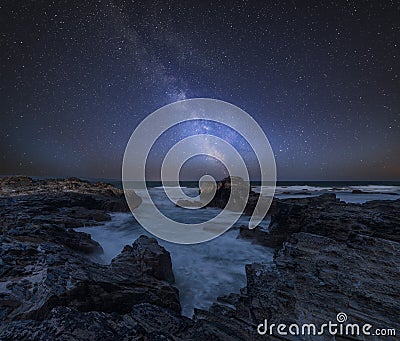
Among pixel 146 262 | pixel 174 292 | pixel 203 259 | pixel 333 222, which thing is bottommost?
pixel 203 259

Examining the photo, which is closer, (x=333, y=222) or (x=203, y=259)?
(x=333, y=222)

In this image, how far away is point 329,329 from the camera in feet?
11.1

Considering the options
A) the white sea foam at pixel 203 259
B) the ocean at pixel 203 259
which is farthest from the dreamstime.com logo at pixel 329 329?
the white sea foam at pixel 203 259

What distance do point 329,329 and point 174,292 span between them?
3.58 m

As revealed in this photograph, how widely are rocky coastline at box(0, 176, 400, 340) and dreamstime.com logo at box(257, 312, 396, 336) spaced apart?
0.09 metres

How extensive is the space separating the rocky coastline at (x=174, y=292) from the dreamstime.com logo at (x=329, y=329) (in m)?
0.09

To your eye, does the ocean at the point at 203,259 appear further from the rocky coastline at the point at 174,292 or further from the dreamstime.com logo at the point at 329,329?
the dreamstime.com logo at the point at 329,329

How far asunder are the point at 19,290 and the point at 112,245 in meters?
6.63

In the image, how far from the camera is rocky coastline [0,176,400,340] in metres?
3.03

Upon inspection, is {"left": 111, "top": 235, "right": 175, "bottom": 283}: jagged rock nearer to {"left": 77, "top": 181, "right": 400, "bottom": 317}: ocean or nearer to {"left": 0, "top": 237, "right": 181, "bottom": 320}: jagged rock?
{"left": 0, "top": 237, "right": 181, "bottom": 320}: jagged rock

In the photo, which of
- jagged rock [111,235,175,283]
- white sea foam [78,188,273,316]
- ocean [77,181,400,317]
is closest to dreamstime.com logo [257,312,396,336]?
ocean [77,181,400,317]

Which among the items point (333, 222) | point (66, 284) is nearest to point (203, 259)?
point (333, 222)

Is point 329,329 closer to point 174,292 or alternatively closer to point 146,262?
point 174,292

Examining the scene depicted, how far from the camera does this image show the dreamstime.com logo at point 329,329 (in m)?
3.26
